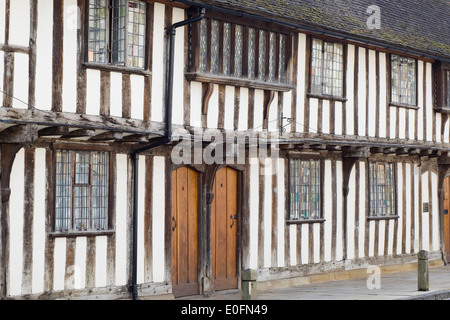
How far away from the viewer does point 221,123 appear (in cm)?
1411

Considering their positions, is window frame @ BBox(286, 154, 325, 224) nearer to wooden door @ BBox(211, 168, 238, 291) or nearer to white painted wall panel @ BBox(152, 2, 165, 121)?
wooden door @ BBox(211, 168, 238, 291)

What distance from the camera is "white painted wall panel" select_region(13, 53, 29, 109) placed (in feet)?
36.5

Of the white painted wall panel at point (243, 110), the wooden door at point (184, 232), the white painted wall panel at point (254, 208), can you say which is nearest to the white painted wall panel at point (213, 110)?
the white painted wall panel at point (243, 110)

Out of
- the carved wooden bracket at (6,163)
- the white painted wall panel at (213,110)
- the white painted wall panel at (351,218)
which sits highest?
the white painted wall panel at (213,110)

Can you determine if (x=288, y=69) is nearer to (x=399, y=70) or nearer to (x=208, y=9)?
(x=208, y=9)

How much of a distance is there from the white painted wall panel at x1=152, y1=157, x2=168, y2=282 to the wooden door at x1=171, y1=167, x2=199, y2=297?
345 mm

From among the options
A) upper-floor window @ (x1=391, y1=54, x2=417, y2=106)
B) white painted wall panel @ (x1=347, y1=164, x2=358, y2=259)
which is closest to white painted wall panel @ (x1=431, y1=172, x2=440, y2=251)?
upper-floor window @ (x1=391, y1=54, x2=417, y2=106)

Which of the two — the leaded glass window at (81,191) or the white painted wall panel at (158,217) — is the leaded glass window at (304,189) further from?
the leaded glass window at (81,191)

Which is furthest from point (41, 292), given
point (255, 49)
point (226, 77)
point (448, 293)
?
point (448, 293)

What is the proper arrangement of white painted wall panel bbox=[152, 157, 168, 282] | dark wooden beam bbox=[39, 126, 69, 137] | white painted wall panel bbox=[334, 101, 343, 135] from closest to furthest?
dark wooden beam bbox=[39, 126, 69, 137] → white painted wall panel bbox=[152, 157, 168, 282] → white painted wall panel bbox=[334, 101, 343, 135]

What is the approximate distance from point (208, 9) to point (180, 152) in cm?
235

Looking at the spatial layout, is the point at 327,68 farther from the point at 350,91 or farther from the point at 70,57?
the point at 70,57

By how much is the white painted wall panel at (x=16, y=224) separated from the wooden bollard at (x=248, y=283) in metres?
3.06

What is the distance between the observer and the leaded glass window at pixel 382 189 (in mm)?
18016
